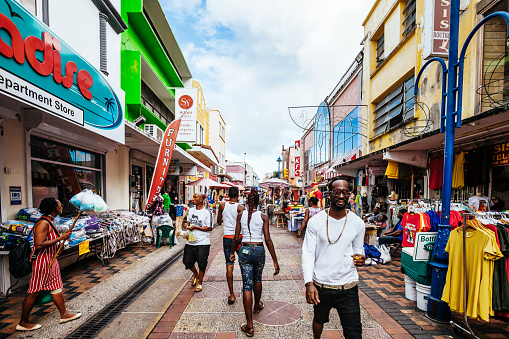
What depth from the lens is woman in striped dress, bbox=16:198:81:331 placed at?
129 inches

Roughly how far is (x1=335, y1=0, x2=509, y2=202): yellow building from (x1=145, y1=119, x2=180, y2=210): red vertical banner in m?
6.78

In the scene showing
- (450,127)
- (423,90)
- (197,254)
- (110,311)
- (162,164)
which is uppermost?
(423,90)

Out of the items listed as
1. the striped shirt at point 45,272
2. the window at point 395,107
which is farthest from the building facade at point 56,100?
the window at point 395,107

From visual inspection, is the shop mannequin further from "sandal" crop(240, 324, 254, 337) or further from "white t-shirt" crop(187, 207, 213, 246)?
"white t-shirt" crop(187, 207, 213, 246)

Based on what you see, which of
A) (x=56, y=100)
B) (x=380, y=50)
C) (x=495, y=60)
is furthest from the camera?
(x=380, y=50)

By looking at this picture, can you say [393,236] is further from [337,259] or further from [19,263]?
[19,263]

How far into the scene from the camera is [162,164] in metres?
7.74

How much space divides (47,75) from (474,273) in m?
6.89

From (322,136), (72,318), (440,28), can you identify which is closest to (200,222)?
(72,318)

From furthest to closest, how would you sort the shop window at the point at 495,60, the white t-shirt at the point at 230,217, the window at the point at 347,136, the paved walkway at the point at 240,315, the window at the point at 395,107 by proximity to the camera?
the window at the point at 347,136, the window at the point at 395,107, the shop window at the point at 495,60, the white t-shirt at the point at 230,217, the paved walkway at the point at 240,315

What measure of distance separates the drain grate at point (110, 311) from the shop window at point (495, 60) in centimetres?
844

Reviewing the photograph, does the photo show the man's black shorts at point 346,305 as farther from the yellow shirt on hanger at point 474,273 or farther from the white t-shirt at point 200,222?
the white t-shirt at point 200,222

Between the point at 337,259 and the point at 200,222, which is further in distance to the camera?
the point at 200,222

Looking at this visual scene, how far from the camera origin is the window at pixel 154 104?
12.3m
